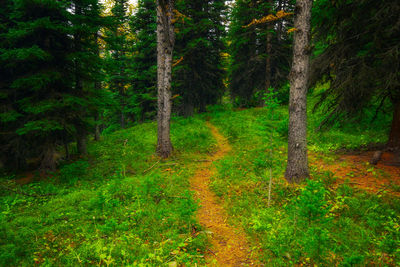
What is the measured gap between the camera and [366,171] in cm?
649

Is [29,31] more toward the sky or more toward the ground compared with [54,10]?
more toward the ground

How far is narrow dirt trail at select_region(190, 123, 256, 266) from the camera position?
4082 millimetres

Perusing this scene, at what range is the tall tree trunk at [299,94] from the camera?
590cm

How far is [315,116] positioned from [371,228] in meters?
12.3

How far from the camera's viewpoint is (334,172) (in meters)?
6.71

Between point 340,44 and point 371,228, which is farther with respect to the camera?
point 340,44

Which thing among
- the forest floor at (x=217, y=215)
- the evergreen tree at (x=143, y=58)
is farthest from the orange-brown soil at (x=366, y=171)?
the evergreen tree at (x=143, y=58)

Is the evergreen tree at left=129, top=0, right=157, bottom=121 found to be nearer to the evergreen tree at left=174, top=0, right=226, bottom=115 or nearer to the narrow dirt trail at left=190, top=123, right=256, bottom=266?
the evergreen tree at left=174, top=0, right=226, bottom=115

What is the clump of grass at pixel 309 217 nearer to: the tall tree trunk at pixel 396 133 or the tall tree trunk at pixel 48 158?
the tall tree trunk at pixel 396 133

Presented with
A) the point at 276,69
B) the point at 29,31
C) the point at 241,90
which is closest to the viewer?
the point at 29,31

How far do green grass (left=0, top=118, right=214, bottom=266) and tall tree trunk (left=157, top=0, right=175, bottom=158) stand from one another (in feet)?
5.26

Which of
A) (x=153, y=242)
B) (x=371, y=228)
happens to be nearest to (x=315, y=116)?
(x=371, y=228)

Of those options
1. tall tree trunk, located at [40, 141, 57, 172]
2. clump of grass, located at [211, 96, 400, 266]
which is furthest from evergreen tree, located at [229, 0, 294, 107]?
tall tree trunk, located at [40, 141, 57, 172]

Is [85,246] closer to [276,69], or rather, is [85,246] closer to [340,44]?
[340,44]
